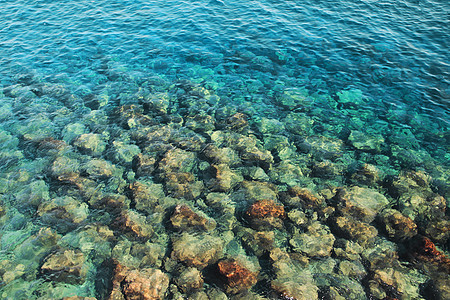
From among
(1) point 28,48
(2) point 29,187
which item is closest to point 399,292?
(2) point 29,187

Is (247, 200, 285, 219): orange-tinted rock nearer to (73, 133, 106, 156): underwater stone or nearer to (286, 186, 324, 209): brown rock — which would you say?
(286, 186, 324, 209): brown rock

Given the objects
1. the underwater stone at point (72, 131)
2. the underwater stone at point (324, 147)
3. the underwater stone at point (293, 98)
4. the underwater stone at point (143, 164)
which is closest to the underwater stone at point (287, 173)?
the underwater stone at point (324, 147)

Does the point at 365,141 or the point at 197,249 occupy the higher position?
the point at 365,141

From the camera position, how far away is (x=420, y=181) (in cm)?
1349

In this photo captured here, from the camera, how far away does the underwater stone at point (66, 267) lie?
10.0 metres

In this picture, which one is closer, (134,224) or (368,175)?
(134,224)

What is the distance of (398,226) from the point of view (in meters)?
11.5

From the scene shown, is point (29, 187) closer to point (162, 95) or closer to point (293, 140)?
point (162, 95)

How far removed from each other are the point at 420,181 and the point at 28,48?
28.7 m

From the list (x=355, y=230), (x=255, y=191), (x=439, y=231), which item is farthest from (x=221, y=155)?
(x=439, y=231)

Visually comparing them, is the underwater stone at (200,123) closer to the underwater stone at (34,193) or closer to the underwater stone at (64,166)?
the underwater stone at (64,166)

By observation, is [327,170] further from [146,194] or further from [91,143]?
[91,143]

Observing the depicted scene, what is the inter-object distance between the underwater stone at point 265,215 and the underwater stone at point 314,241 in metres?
0.93

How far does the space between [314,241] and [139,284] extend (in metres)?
6.47
